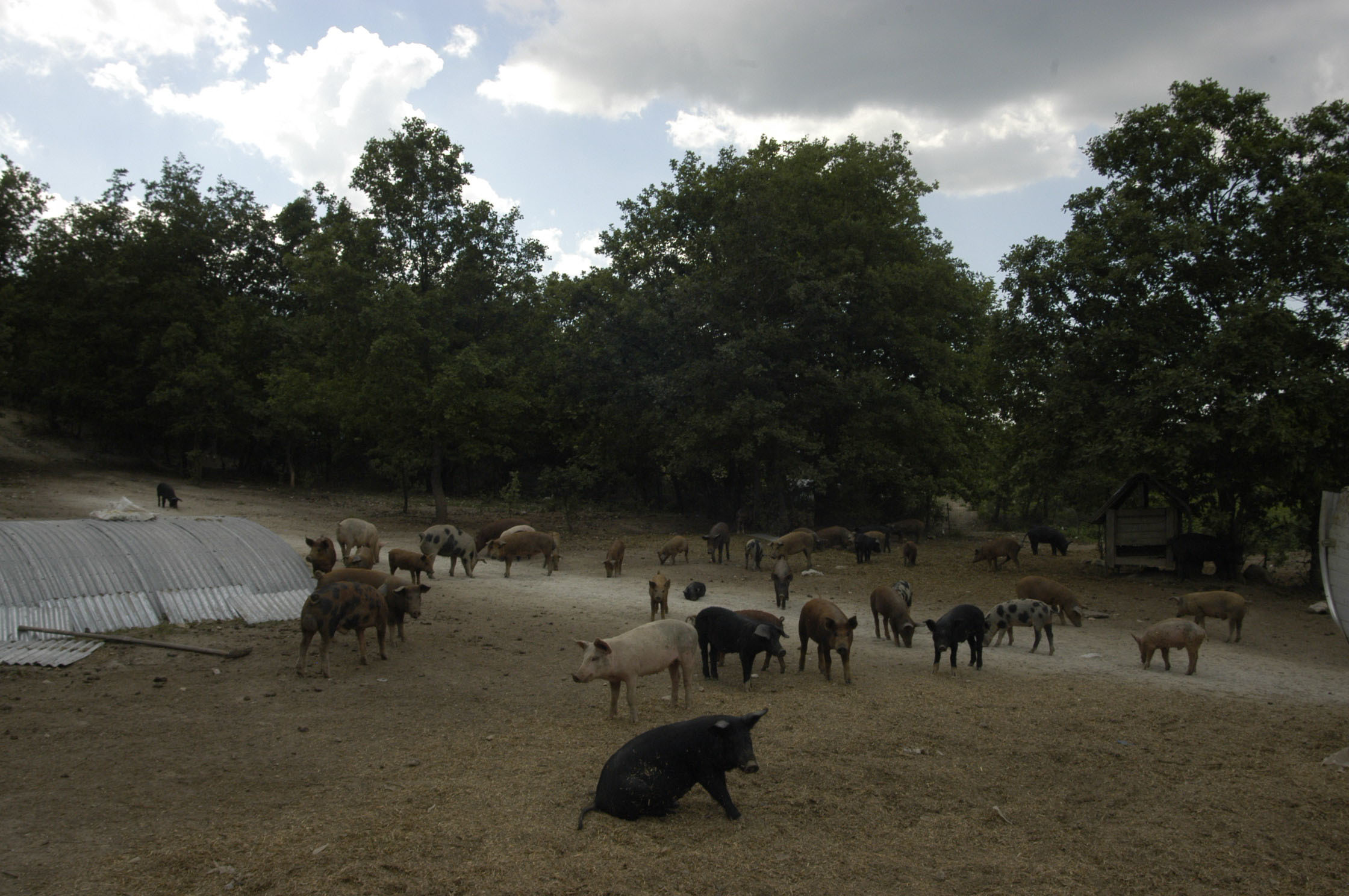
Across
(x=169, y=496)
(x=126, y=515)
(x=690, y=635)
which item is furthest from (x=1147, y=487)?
(x=169, y=496)

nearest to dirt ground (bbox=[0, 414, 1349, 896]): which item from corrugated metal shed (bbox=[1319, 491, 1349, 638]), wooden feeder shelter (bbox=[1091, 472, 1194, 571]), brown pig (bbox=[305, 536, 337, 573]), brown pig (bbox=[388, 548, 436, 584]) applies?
corrugated metal shed (bbox=[1319, 491, 1349, 638])

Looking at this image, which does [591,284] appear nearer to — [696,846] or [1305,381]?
[1305,381]

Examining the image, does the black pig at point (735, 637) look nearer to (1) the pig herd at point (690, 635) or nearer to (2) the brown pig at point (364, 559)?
(1) the pig herd at point (690, 635)

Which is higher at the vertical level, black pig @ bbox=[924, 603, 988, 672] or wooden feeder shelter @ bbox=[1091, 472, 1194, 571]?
wooden feeder shelter @ bbox=[1091, 472, 1194, 571]

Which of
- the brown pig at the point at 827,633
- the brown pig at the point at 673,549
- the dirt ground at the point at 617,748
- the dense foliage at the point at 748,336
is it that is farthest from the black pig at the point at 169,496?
the brown pig at the point at 827,633

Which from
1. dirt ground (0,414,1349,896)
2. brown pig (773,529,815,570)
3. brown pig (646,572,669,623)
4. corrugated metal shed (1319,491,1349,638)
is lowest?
dirt ground (0,414,1349,896)

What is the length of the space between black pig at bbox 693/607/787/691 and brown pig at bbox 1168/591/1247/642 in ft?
26.2

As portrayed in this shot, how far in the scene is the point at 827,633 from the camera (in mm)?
9992

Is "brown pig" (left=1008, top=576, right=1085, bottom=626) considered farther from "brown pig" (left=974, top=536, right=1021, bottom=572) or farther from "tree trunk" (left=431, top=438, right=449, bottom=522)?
"tree trunk" (left=431, top=438, right=449, bottom=522)

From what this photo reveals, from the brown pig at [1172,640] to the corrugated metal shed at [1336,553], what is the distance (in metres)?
3.38

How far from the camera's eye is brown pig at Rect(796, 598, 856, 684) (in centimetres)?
990

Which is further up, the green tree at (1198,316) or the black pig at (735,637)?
the green tree at (1198,316)

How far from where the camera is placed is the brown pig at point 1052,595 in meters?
14.5

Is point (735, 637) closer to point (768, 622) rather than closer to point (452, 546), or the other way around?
point (768, 622)
